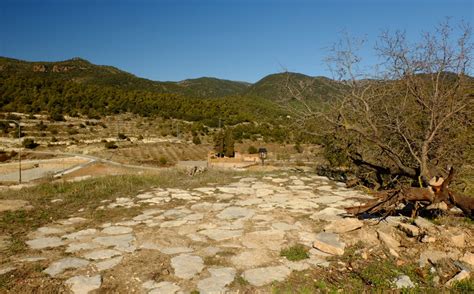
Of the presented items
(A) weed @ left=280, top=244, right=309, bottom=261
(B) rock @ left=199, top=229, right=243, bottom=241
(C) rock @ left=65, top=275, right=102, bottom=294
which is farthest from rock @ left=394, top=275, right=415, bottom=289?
(C) rock @ left=65, top=275, right=102, bottom=294

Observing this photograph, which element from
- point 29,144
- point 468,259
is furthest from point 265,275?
point 29,144

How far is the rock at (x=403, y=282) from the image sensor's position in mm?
2775

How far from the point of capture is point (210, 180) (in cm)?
740

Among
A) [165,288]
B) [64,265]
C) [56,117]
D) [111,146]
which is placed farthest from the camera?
[56,117]

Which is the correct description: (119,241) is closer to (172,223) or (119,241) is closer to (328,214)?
(172,223)

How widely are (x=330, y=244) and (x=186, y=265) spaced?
4.83 ft

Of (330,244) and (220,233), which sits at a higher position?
(330,244)

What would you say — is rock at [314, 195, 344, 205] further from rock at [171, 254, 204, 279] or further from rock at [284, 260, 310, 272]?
rock at [171, 254, 204, 279]

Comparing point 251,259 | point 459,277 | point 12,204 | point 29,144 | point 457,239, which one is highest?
point 457,239

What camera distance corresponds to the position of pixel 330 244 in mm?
3465

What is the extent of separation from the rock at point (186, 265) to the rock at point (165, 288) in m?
0.16

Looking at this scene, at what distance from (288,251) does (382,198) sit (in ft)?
4.48

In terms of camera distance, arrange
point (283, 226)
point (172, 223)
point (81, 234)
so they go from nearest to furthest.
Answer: point (81, 234), point (283, 226), point (172, 223)

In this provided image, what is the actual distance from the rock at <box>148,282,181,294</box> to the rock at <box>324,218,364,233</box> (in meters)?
2.04
